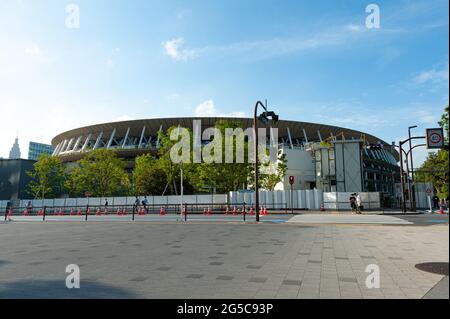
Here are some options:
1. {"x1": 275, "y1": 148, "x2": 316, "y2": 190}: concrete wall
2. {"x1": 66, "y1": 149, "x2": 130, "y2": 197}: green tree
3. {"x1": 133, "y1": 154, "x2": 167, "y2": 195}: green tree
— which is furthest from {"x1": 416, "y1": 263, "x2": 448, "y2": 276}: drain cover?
{"x1": 66, "y1": 149, "x2": 130, "y2": 197}: green tree

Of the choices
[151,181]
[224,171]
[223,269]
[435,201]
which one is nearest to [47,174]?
[151,181]

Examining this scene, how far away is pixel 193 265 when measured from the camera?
20.6 ft

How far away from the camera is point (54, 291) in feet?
14.9

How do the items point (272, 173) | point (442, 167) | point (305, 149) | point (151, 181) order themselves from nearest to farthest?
point (442, 167) → point (272, 173) → point (151, 181) → point (305, 149)

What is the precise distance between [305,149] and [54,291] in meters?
49.7

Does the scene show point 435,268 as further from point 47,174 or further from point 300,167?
point 47,174

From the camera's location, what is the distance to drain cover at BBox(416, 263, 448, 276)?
213 inches

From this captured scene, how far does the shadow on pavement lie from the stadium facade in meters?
39.9

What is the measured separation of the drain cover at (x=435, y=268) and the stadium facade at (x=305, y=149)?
35627mm

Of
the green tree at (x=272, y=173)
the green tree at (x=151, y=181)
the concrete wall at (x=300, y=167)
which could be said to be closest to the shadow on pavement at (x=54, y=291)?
the green tree at (x=272, y=173)

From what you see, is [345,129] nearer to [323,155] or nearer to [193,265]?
[323,155]

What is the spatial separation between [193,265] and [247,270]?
1.21 metres

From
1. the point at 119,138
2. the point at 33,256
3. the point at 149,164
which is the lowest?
the point at 33,256
